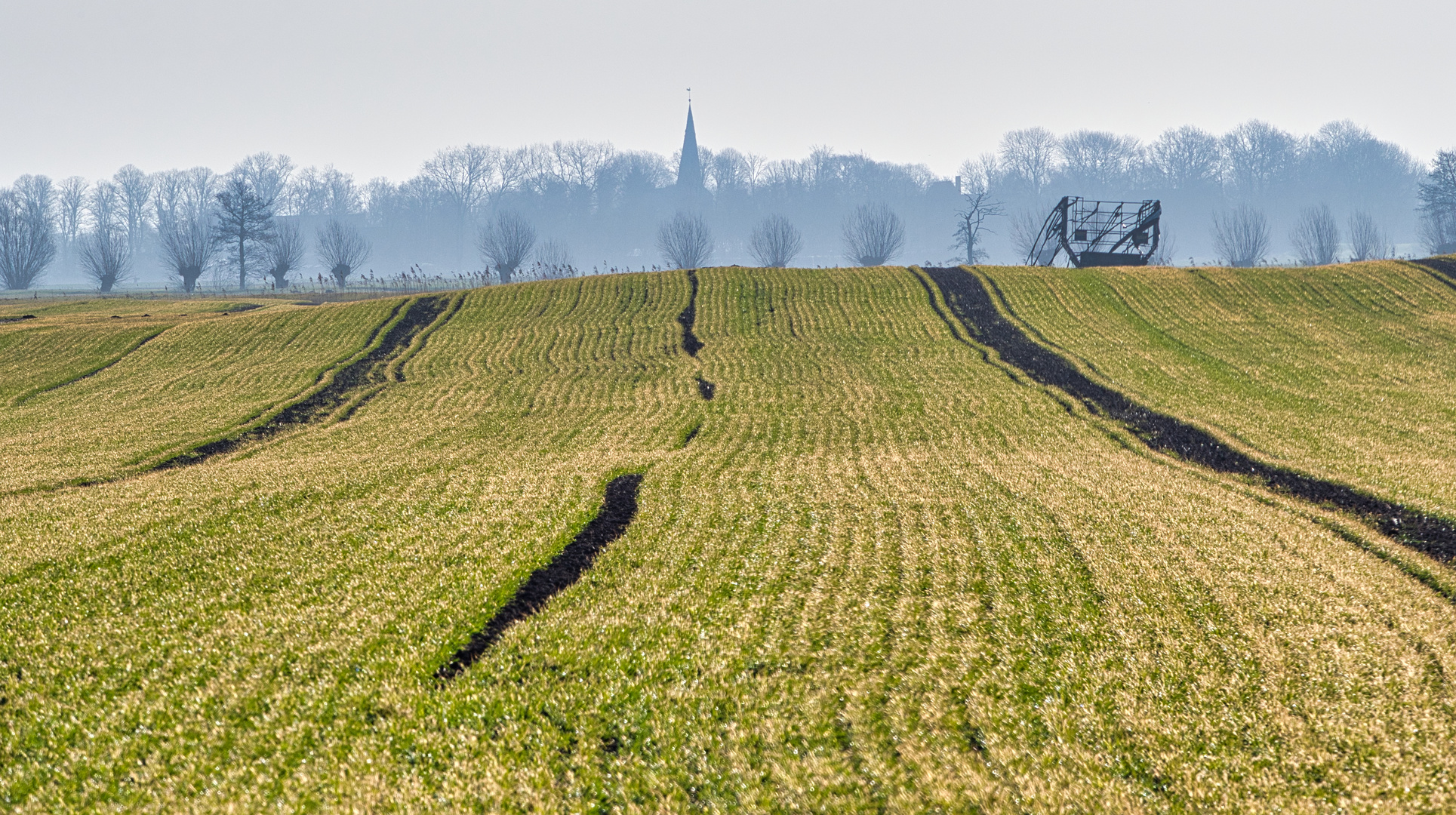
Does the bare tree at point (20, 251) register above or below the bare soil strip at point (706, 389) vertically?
above

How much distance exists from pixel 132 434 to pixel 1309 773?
113 feet

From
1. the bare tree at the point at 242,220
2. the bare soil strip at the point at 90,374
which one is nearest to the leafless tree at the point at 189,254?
the bare tree at the point at 242,220

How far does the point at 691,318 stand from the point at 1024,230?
136 metres

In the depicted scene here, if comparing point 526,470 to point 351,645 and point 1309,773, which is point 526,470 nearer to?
point 351,645

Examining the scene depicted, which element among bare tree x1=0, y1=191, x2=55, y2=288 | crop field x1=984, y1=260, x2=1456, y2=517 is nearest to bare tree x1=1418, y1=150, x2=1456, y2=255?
crop field x1=984, y1=260, x2=1456, y2=517

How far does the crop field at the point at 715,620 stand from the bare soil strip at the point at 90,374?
7847mm

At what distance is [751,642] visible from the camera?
11.3 m

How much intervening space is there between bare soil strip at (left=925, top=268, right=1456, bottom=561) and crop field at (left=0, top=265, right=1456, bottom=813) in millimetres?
744

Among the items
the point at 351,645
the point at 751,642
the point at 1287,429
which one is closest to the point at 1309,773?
the point at 751,642

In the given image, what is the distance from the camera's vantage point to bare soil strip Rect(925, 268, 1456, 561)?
17.6 m

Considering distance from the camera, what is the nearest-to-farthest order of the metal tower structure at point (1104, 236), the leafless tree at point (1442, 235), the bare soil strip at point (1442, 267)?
the bare soil strip at point (1442, 267), the metal tower structure at point (1104, 236), the leafless tree at point (1442, 235)

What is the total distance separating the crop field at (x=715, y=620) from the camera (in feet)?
26.8

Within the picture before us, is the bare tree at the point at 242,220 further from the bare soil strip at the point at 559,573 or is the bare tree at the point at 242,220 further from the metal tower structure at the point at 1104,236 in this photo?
the bare soil strip at the point at 559,573

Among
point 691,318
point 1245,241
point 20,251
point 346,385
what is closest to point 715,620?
point 346,385
